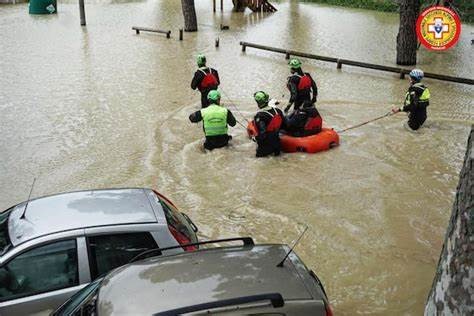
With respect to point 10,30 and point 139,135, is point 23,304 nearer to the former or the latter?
point 139,135

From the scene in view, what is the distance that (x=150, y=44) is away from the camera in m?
24.6

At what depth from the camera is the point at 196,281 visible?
4254mm

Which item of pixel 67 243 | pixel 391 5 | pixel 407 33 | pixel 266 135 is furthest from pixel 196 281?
pixel 391 5

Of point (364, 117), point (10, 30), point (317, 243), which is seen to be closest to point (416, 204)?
point (317, 243)

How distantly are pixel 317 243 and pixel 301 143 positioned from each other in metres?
3.67

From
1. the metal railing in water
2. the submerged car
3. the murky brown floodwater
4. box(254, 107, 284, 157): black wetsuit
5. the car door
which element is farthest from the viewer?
the metal railing in water

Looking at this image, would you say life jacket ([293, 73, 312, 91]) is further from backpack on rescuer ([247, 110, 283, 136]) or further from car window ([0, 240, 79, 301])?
car window ([0, 240, 79, 301])

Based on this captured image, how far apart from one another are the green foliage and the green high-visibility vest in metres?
23.0

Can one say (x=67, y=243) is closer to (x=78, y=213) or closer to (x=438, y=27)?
(x=78, y=213)

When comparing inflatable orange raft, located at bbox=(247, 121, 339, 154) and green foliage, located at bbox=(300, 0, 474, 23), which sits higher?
green foliage, located at bbox=(300, 0, 474, 23)

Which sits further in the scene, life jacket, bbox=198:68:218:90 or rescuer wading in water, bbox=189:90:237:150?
life jacket, bbox=198:68:218:90

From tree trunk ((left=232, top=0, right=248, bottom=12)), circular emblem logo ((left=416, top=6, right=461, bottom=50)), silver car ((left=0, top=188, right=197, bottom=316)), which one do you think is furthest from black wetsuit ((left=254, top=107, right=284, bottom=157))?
tree trunk ((left=232, top=0, right=248, bottom=12))

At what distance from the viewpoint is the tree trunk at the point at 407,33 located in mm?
20812

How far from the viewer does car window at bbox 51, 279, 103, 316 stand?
14.4 ft
